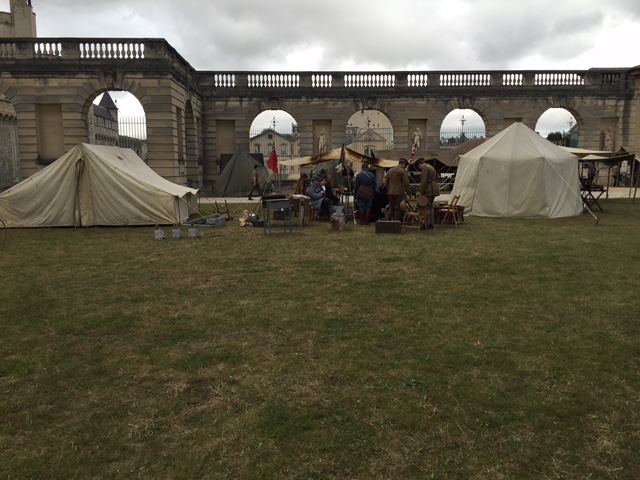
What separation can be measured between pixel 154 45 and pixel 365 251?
16160 mm

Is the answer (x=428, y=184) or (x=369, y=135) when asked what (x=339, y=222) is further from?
(x=369, y=135)

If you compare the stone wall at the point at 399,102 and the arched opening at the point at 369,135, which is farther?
the arched opening at the point at 369,135

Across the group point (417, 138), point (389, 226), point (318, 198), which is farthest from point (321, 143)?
point (389, 226)

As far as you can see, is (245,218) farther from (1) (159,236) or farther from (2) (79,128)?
(2) (79,128)

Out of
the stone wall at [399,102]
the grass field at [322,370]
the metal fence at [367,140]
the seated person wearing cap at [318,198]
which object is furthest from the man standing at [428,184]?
the metal fence at [367,140]

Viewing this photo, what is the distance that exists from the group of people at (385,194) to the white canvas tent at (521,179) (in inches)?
Answer: 114

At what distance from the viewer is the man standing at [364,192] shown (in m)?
12.2

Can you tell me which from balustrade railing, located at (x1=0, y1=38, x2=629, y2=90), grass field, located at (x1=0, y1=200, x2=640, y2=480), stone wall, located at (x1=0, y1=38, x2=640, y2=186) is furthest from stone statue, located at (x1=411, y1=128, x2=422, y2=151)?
grass field, located at (x1=0, y1=200, x2=640, y2=480)

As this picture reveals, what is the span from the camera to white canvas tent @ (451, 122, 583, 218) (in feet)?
44.9

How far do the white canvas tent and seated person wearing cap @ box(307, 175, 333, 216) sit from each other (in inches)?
174

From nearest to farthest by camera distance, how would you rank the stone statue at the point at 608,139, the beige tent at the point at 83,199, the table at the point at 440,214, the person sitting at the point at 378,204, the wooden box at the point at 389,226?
the wooden box at the point at 389,226
the beige tent at the point at 83,199
the table at the point at 440,214
the person sitting at the point at 378,204
the stone statue at the point at 608,139

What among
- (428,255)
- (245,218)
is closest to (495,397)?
(428,255)

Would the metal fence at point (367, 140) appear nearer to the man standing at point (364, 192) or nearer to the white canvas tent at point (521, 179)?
the white canvas tent at point (521, 179)

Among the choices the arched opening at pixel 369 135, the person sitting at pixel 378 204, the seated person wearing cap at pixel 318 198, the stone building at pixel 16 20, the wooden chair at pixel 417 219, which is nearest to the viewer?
the wooden chair at pixel 417 219
